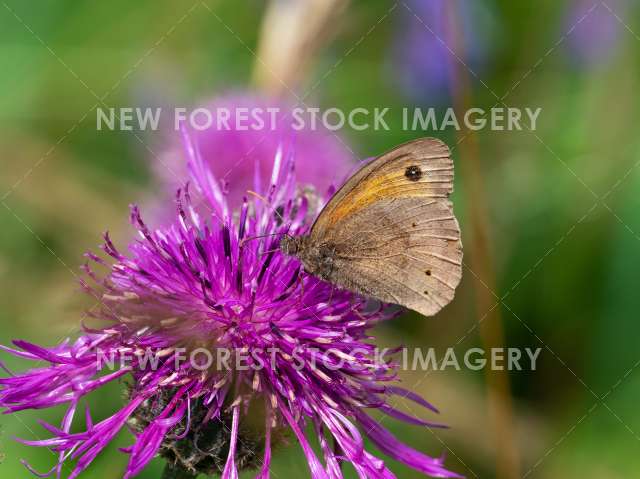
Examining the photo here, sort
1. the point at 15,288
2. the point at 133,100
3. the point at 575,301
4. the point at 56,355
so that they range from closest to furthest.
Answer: the point at 56,355
the point at 15,288
the point at 575,301
the point at 133,100

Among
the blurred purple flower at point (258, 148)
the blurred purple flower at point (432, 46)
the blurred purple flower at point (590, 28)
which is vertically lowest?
the blurred purple flower at point (258, 148)

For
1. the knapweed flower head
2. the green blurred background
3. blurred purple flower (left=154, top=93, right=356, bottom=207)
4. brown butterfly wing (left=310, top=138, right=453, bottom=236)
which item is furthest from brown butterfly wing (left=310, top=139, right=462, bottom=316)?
blurred purple flower (left=154, top=93, right=356, bottom=207)

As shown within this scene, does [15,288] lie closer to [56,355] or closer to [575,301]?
[56,355]

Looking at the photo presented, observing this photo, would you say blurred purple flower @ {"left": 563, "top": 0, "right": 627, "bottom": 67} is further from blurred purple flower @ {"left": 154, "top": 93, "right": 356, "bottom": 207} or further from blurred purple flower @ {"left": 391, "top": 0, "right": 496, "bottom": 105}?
blurred purple flower @ {"left": 154, "top": 93, "right": 356, "bottom": 207}

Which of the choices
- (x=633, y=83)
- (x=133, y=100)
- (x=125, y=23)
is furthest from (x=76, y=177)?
(x=633, y=83)

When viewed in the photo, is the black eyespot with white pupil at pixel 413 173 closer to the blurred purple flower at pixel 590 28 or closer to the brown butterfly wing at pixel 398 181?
the brown butterfly wing at pixel 398 181

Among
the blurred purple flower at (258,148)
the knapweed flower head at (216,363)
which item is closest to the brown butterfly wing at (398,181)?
the knapweed flower head at (216,363)

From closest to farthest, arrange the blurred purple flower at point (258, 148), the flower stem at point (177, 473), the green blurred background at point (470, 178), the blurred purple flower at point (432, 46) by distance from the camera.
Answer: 1. the flower stem at point (177, 473)
2. the green blurred background at point (470, 178)
3. the blurred purple flower at point (258, 148)
4. the blurred purple flower at point (432, 46)

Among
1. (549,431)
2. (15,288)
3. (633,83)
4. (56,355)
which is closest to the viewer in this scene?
(56,355)
